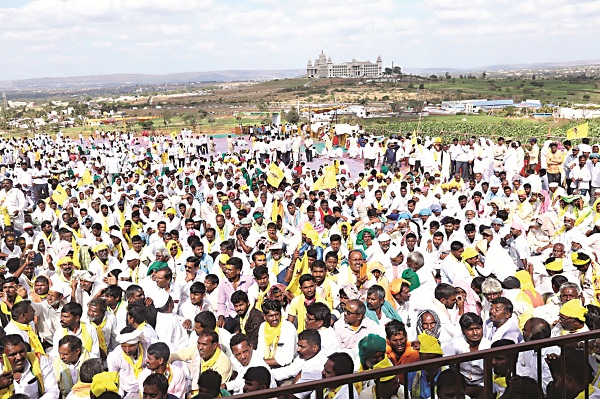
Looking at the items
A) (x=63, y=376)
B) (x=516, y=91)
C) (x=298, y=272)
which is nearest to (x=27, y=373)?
(x=63, y=376)

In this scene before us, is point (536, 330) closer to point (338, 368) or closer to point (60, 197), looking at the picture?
point (338, 368)

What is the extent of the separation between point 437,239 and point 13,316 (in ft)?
14.7

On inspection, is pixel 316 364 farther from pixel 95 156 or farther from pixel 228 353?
pixel 95 156

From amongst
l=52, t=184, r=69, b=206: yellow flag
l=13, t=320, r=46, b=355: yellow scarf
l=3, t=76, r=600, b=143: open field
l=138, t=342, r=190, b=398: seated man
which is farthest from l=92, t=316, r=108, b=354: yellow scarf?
l=3, t=76, r=600, b=143: open field

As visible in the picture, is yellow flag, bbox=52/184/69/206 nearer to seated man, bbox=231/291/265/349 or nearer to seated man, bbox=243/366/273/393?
seated man, bbox=231/291/265/349

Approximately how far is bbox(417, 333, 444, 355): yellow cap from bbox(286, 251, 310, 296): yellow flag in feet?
6.20

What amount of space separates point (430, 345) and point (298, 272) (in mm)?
2241

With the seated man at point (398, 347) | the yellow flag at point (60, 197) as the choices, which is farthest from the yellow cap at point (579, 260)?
the yellow flag at point (60, 197)

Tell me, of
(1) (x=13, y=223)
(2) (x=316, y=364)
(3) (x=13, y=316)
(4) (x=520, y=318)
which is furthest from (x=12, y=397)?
(1) (x=13, y=223)

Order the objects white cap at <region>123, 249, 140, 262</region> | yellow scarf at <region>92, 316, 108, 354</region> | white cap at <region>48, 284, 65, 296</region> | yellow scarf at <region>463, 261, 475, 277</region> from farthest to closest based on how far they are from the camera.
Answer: white cap at <region>123, 249, 140, 262</region> → yellow scarf at <region>463, 261, 475, 277</region> → white cap at <region>48, 284, 65, 296</region> → yellow scarf at <region>92, 316, 108, 354</region>

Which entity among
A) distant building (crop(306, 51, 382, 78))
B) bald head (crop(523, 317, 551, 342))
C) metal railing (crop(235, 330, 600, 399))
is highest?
distant building (crop(306, 51, 382, 78))

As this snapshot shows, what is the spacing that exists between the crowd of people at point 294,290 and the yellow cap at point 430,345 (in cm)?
1

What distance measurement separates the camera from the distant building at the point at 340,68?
7421 inches

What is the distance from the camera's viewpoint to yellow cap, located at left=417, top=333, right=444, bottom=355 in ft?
12.2
